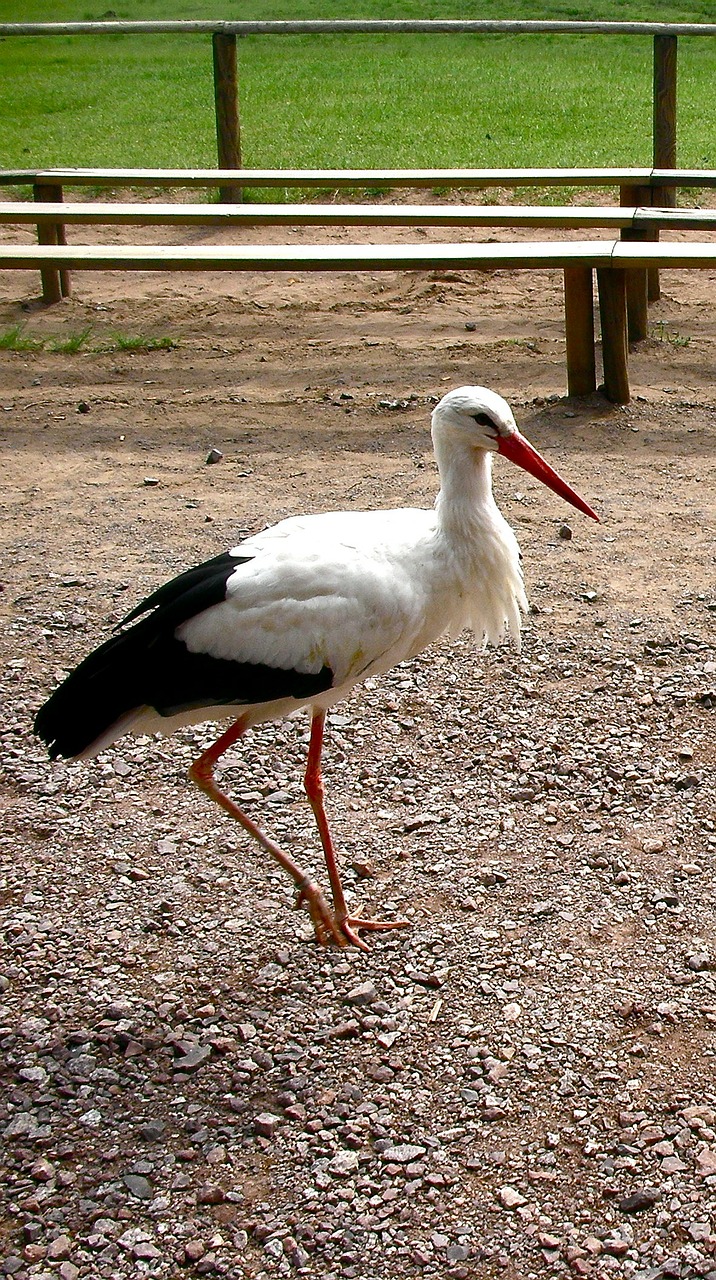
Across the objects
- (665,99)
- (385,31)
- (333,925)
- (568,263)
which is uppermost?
(385,31)

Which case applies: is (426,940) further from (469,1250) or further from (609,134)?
(609,134)

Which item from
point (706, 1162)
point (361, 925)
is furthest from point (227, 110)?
point (706, 1162)

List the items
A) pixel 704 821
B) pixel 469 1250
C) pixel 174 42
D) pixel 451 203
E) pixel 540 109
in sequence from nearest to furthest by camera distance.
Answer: pixel 469 1250 < pixel 704 821 < pixel 451 203 < pixel 540 109 < pixel 174 42

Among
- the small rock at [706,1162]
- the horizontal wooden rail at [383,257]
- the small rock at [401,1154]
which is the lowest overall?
the small rock at [401,1154]

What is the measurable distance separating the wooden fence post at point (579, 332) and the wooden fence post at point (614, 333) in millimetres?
65

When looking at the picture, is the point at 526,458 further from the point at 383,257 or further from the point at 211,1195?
the point at 383,257

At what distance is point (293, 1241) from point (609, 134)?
11850 mm

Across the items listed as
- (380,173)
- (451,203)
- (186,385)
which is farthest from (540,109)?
(186,385)

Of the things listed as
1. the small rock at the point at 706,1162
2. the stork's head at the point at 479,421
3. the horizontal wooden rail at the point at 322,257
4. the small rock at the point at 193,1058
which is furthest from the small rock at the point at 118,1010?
the horizontal wooden rail at the point at 322,257

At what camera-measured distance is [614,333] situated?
6062 mm

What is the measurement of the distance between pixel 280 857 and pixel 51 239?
6169 mm

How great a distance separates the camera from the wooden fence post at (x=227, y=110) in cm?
982

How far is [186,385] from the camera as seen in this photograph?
685cm

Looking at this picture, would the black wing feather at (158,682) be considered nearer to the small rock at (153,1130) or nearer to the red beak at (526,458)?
the red beak at (526,458)
